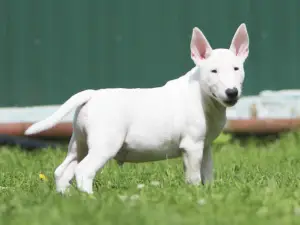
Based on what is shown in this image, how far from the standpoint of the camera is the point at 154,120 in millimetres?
5277

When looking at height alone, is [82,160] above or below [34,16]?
below

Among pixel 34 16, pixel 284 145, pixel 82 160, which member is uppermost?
pixel 34 16

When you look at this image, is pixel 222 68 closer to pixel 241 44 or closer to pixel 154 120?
pixel 241 44

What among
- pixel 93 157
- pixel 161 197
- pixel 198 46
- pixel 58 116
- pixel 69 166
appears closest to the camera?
pixel 161 197

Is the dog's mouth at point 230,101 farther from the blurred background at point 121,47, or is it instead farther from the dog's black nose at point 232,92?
the blurred background at point 121,47

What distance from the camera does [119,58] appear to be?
368 inches

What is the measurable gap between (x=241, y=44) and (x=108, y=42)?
405cm

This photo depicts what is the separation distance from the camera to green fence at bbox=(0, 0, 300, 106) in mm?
9273

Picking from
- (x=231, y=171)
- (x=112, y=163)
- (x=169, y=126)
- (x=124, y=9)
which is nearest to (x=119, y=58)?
(x=124, y=9)

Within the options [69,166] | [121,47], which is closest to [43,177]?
[69,166]

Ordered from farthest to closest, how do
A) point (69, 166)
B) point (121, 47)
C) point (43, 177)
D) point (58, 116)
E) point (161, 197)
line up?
point (121, 47)
point (43, 177)
point (69, 166)
point (58, 116)
point (161, 197)

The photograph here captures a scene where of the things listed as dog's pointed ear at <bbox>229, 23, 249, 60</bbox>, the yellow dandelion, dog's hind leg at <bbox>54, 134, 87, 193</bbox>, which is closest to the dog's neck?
dog's pointed ear at <bbox>229, 23, 249, 60</bbox>

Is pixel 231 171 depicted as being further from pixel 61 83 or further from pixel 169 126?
pixel 61 83

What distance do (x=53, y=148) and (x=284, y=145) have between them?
100 inches
